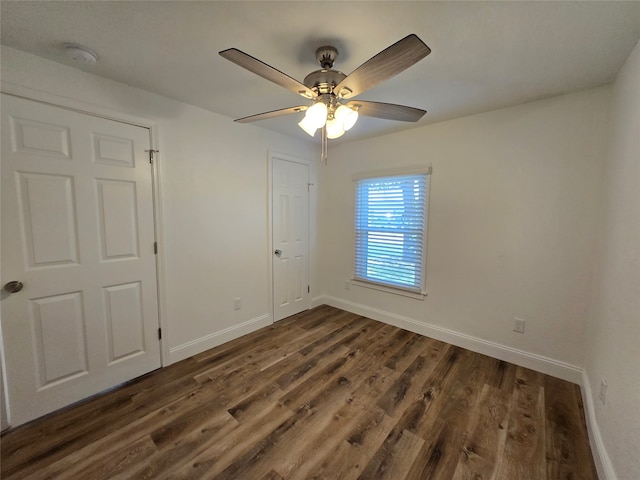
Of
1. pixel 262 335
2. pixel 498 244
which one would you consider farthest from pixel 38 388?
pixel 498 244

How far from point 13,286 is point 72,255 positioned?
0.32m

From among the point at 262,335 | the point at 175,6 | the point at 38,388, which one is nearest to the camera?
the point at 175,6

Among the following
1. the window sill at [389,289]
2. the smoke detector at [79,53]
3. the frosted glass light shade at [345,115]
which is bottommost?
the window sill at [389,289]

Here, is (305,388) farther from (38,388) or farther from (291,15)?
(291,15)

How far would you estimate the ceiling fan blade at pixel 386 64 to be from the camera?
97 centimetres

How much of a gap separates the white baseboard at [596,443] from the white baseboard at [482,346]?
0.75 ft

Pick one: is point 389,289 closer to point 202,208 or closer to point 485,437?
point 485,437

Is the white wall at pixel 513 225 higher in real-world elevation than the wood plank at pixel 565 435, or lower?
higher

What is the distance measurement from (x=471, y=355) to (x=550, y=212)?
148 centimetres

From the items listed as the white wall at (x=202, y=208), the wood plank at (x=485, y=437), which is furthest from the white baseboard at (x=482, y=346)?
the white wall at (x=202, y=208)

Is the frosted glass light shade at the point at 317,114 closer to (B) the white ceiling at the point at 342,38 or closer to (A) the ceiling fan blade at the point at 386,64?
(A) the ceiling fan blade at the point at 386,64

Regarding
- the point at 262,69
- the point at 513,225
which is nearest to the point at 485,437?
the point at 513,225

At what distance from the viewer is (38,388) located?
1.66 metres

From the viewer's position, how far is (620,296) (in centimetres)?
135
